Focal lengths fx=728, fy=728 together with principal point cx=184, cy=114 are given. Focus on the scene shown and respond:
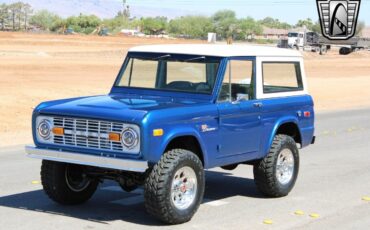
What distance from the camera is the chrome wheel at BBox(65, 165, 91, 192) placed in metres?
8.05

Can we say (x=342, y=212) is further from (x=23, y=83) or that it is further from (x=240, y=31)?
(x=240, y=31)

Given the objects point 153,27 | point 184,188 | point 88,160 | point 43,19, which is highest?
point 88,160

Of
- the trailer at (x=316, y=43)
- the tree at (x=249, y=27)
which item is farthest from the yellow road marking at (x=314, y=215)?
the tree at (x=249, y=27)

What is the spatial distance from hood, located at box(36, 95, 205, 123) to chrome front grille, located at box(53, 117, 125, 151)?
2.8 inches

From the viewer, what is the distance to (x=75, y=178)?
816cm

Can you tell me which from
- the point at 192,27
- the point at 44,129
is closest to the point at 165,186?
the point at 44,129

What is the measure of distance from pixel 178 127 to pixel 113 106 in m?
0.71

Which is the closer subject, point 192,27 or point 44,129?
point 44,129

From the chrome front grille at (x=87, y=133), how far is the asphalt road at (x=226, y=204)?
2.63ft

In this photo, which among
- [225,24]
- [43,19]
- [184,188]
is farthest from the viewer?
[43,19]

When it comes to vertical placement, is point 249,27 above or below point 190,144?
below

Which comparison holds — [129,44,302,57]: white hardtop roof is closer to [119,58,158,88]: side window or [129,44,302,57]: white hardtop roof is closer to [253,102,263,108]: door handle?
[119,58,158,88]: side window

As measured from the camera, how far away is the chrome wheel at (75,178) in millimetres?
8055

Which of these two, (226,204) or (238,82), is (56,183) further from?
(238,82)
